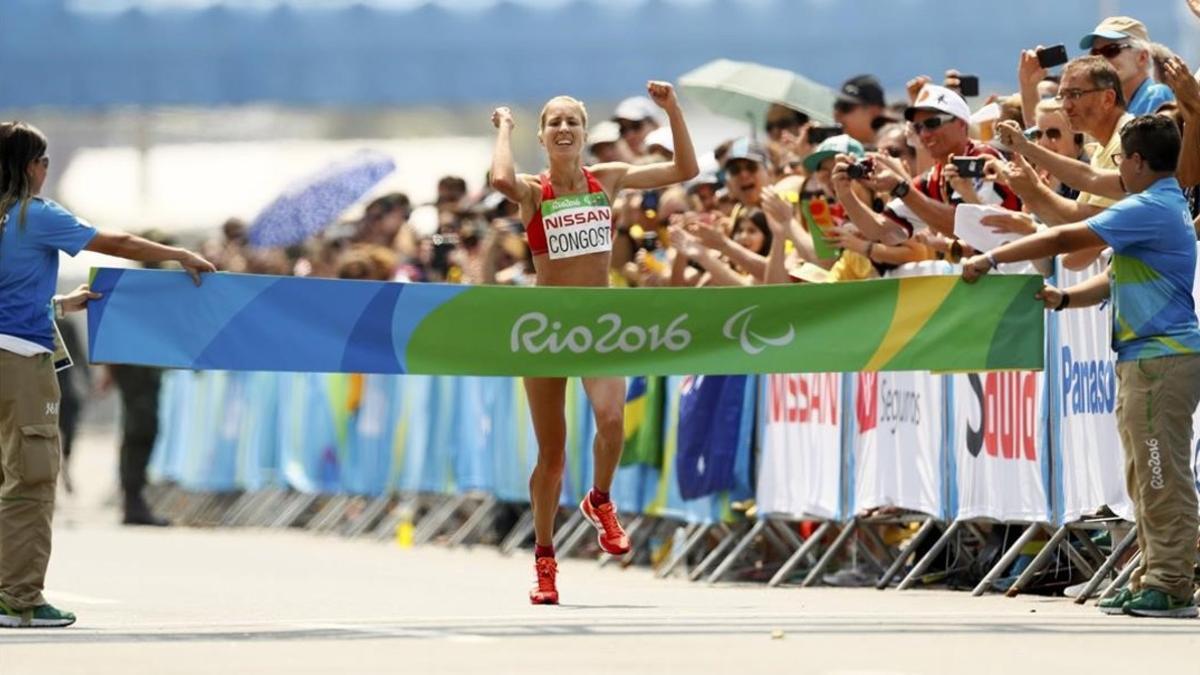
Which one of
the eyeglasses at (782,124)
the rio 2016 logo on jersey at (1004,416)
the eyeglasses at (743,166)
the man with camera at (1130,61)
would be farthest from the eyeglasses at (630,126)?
the man with camera at (1130,61)

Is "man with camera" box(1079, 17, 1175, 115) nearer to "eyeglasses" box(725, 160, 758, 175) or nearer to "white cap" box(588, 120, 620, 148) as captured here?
"eyeglasses" box(725, 160, 758, 175)

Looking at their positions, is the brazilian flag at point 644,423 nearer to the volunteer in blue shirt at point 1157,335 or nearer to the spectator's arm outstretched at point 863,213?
the spectator's arm outstretched at point 863,213

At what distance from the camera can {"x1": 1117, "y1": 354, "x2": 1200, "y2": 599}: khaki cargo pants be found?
11.6 m

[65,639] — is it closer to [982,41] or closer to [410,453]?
[410,453]

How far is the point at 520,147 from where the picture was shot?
64.8 m

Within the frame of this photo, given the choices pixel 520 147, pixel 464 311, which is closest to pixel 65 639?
pixel 464 311

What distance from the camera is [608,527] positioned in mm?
13867

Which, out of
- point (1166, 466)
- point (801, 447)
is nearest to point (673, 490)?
point (801, 447)

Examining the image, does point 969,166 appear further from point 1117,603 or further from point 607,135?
point 607,135

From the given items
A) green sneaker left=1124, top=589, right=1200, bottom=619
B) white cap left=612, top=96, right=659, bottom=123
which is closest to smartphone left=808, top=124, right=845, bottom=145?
white cap left=612, top=96, right=659, bottom=123

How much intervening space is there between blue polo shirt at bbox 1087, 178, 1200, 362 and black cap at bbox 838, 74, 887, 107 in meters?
6.00

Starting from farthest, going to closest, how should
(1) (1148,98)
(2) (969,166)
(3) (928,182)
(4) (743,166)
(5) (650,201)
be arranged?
1. (5) (650,201)
2. (4) (743,166)
3. (3) (928,182)
4. (2) (969,166)
5. (1) (1148,98)

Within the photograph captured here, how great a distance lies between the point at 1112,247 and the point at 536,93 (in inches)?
2149

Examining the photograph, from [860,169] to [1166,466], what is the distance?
3.64m
